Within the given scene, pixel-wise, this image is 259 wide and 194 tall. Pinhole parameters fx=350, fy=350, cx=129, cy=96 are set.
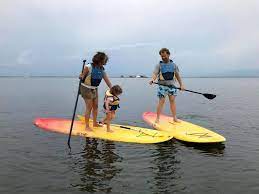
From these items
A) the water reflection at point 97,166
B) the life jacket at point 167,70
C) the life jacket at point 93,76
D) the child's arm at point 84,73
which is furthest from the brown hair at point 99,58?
the water reflection at point 97,166

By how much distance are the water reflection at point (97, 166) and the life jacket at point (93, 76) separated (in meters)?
1.91

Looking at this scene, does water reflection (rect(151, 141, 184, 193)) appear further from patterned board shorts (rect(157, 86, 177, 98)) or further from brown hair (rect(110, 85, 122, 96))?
patterned board shorts (rect(157, 86, 177, 98))

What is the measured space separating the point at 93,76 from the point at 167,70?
9.20 feet

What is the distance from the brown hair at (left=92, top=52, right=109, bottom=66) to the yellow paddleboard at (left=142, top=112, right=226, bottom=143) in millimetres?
3223

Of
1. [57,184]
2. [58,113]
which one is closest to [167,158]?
[57,184]

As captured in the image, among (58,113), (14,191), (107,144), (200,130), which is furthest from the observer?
(58,113)

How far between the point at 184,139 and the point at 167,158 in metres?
1.67

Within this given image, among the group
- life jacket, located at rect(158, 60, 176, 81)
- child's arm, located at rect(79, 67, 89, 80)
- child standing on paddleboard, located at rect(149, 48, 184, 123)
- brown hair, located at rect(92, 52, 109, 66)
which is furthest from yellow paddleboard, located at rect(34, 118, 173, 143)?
brown hair, located at rect(92, 52, 109, 66)

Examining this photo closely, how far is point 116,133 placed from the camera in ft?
37.6

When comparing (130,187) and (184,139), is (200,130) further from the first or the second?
(130,187)

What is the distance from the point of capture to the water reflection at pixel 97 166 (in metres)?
7.54

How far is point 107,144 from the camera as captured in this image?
11.0 m

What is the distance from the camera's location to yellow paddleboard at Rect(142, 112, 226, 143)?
10.7 meters

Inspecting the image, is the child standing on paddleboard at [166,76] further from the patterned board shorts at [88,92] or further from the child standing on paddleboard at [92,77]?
the patterned board shorts at [88,92]
